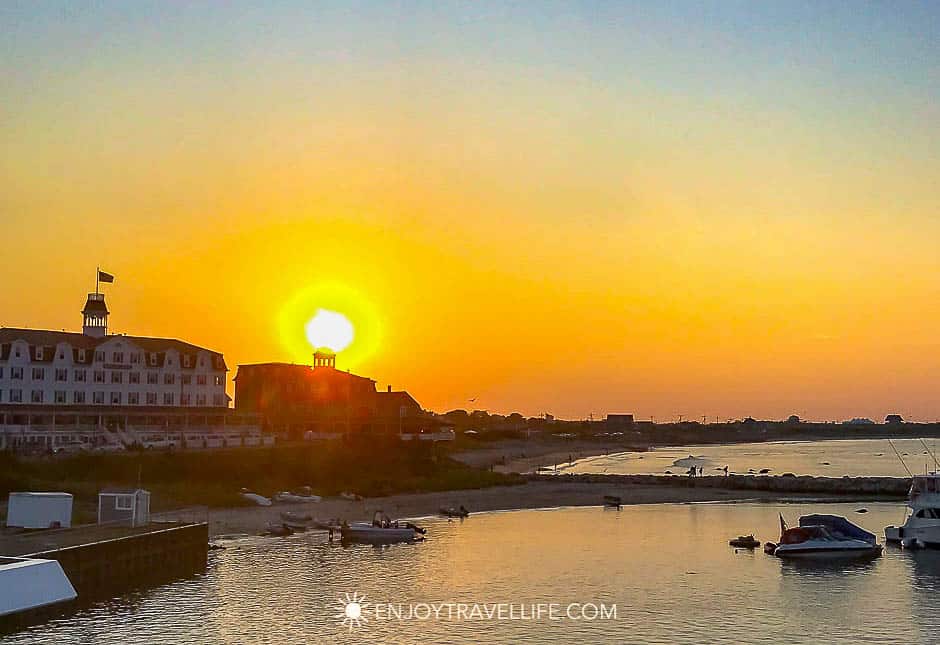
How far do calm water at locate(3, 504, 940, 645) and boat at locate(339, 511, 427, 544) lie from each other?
1712 mm

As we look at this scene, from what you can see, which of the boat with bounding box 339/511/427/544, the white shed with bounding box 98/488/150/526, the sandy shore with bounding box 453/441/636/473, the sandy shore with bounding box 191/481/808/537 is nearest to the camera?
the white shed with bounding box 98/488/150/526

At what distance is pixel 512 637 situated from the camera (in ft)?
131

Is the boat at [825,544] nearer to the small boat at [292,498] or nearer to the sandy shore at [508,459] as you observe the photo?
the small boat at [292,498]

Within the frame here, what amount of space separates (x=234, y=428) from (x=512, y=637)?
59.9 metres

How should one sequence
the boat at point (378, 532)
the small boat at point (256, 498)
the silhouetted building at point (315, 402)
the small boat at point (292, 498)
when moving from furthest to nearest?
the silhouetted building at point (315, 402) < the small boat at point (292, 498) < the small boat at point (256, 498) < the boat at point (378, 532)

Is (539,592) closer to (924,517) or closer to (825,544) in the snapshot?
(825,544)

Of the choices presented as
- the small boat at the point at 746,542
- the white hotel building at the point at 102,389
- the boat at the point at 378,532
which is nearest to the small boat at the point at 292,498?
the boat at the point at 378,532

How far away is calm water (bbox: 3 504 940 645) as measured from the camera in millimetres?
40250

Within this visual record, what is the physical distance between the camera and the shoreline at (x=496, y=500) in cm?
6950

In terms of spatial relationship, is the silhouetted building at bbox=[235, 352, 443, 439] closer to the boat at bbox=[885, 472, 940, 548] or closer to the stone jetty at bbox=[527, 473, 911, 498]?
the stone jetty at bbox=[527, 473, 911, 498]

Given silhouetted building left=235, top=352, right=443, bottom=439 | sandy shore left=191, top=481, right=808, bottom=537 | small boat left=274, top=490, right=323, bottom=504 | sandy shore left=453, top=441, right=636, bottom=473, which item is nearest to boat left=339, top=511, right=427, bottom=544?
sandy shore left=191, top=481, right=808, bottom=537

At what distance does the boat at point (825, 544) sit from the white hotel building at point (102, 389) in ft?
167

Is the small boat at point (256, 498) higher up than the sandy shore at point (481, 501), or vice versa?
the small boat at point (256, 498)

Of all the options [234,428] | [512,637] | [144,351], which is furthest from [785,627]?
[144,351]
